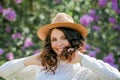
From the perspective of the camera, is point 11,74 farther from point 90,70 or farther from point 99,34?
point 99,34

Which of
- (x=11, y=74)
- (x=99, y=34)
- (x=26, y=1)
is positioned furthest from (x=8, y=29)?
(x=11, y=74)

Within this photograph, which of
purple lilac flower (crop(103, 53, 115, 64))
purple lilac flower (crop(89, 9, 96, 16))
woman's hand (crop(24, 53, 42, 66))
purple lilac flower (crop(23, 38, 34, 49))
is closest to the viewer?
woman's hand (crop(24, 53, 42, 66))

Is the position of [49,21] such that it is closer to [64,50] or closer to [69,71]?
[69,71]

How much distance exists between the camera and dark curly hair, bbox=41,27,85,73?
3.76 m

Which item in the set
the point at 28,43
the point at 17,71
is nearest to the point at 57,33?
the point at 17,71

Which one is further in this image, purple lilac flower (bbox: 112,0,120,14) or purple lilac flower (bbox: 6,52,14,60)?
purple lilac flower (bbox: 112,0,120,14)

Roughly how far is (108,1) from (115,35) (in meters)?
0.47

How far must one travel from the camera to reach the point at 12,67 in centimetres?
403

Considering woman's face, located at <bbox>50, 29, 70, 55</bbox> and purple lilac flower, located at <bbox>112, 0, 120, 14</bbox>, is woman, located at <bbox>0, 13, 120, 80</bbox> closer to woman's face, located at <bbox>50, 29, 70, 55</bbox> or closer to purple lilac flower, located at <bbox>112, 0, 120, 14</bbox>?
woman's face, located at <bbox>50, 29, 70, 55</bbox>

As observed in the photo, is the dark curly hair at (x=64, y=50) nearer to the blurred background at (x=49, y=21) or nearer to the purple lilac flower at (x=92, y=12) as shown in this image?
the blurred background at (x=49, y=21)

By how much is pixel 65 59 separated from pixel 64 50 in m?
0.10

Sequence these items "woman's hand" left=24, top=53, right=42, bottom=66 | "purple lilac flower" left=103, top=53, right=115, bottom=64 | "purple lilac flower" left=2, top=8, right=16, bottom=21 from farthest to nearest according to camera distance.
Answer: "purple lilac flower" left=2, top=8, right=16, bottom=21 → "purple lilac flower" left=103, top=53, right=115, bottom=64 → "woman's hand" left=24, top=53, right=42, bottom=66

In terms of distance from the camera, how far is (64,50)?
375 cm

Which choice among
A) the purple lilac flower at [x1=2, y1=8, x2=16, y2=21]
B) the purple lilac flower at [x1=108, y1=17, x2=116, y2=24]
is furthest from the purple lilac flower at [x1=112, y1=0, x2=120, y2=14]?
the purple lilac flower at [x1=2, y1=8, x2=16, y2=21]
